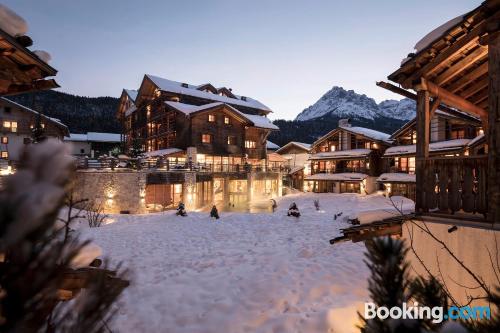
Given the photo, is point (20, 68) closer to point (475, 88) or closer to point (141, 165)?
point (475, 88)

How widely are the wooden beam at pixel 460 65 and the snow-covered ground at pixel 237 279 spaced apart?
526 centimetres

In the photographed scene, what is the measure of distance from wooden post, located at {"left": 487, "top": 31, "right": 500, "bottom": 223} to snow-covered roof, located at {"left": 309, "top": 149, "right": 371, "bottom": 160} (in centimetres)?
2992

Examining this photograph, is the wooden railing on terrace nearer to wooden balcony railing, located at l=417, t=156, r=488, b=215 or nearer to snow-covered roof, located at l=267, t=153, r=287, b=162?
snow-covered roof, located at l=267, t=153, r=287, b=162

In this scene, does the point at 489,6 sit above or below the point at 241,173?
above

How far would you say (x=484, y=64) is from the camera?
574cm

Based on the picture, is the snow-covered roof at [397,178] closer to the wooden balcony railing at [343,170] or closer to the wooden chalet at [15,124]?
the wooden balcony railing at [343,170]

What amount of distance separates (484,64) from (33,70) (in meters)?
9.71

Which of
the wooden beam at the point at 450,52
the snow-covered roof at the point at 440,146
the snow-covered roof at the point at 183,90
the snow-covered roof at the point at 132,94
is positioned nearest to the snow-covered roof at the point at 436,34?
the wooden beam at the point at 450,52

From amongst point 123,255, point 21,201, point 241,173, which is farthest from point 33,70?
point 241,173

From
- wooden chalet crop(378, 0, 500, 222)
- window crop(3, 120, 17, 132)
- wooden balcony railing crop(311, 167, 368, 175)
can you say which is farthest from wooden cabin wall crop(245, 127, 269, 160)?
wooden chalet crop(378, 0, 500, 222)

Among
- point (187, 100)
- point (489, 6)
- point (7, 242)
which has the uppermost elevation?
point (187, 100)

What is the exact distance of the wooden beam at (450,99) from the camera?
5672mm

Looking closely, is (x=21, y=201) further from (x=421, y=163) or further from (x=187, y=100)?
(x=187, y=100)

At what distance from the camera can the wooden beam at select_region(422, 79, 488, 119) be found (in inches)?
223
